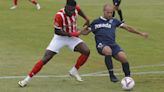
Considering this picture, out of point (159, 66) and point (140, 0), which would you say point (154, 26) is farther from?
point (140, 0)

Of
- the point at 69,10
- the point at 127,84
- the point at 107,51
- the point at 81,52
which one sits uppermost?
the point at 69,10

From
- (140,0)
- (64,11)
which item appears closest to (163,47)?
(64,11)

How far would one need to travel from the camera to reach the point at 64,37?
40.0 ft

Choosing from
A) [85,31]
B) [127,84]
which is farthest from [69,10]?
[127,84]

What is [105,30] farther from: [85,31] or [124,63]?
[124,63]

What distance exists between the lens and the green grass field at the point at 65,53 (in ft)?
39.4

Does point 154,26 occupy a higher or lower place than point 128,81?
lower

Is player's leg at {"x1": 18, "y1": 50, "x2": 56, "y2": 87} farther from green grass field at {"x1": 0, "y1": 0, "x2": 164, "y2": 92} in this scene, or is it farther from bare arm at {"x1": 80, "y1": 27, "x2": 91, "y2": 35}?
bare arm at {"x1": 80, "y1": 27, "x2": 91, "y2": 35}

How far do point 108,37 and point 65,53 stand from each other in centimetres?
509

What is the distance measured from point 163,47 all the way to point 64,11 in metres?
7.18

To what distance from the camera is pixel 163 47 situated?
18.3m

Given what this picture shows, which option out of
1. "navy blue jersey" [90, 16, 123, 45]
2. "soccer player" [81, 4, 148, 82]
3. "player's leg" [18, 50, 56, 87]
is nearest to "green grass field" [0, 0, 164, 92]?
"player's leg" [18, 50, 56, 87]

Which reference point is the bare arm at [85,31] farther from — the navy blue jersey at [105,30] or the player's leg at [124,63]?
the player's leg at [124,63]

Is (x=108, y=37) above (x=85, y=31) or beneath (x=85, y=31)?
beneath
